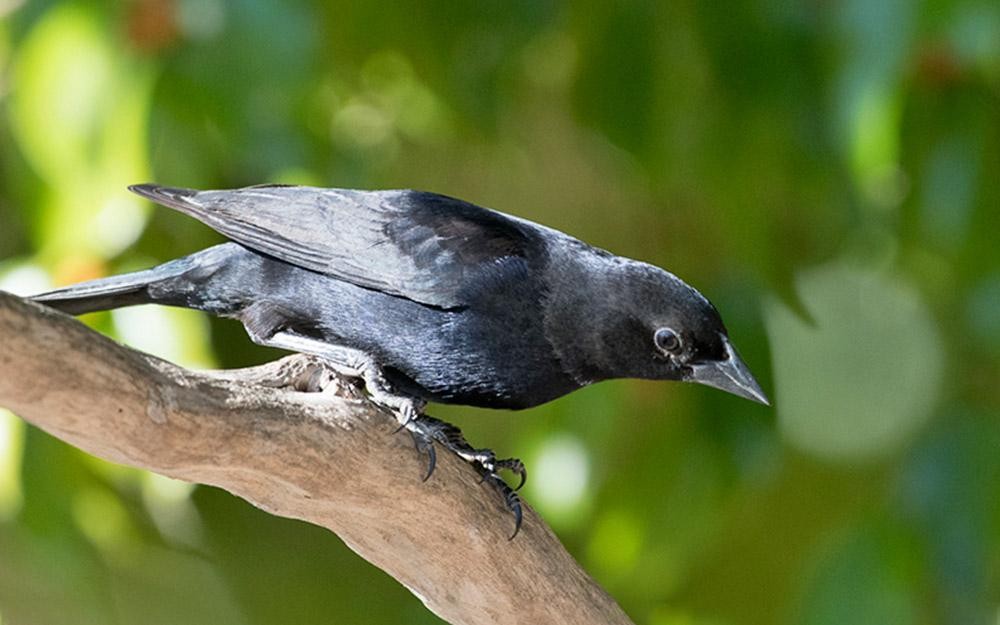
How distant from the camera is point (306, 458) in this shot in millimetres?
2576

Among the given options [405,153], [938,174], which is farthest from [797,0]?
[405,153]

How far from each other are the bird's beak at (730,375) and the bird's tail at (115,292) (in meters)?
1.13

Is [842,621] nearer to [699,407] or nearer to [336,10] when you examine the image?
[699,407]

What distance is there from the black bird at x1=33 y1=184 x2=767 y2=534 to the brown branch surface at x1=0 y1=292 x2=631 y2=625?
0.19 metres

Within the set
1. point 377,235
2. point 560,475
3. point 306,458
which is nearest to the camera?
point 306,458

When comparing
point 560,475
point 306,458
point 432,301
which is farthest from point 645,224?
point 306,458

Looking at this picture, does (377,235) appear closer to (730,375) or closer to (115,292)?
(115,292)

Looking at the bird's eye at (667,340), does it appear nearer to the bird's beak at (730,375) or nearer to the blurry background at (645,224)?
the bird's beak at (730,375)

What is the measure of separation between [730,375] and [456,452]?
641mm

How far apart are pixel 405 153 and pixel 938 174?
6.12 feet

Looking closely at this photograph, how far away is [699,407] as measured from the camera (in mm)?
4102

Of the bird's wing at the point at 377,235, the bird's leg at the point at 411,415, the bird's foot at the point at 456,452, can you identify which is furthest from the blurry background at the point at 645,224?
the bird's foot at the point at 456,452

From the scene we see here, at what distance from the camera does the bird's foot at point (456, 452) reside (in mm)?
2754

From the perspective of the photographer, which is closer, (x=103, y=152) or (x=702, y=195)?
(x=103, y=152)
